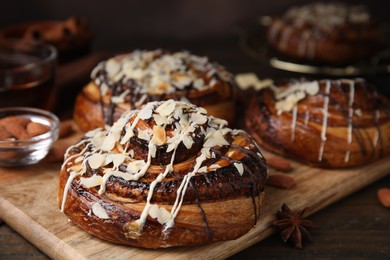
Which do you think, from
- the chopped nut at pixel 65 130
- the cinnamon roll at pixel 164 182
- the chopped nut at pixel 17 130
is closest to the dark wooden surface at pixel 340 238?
the cinnamon roll at pixel 164 182

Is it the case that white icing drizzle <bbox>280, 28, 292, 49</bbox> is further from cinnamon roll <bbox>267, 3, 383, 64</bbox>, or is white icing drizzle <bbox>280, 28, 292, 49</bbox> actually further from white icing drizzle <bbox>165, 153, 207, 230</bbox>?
white icing drizzle <bbox>165, 153, 207, 230</bbox>

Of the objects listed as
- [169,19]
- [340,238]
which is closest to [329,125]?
[340,238]

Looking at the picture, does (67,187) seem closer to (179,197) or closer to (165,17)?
(179,197)

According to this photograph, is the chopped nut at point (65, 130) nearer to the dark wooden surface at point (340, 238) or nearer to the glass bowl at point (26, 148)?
the glass bowl at point (26, 148)

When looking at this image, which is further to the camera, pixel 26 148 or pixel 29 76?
pixel 29 76

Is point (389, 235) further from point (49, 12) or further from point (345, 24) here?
point (49, 12)
